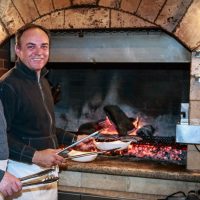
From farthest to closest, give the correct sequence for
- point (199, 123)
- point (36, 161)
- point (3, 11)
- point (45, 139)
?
point (3, 11) < point (199, 123) < point (45, 139) < point (36, 161)

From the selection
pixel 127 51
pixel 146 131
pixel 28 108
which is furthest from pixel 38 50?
pixel 146 131

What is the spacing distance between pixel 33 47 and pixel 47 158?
69 cm

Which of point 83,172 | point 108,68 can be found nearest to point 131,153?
point 83,172

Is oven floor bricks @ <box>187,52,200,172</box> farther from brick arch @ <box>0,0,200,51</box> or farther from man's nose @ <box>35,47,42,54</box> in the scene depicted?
man's nose @ <box>35,47,42,54</box>

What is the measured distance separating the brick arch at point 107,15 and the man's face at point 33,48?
0.92 metres

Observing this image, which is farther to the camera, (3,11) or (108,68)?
(108,68)

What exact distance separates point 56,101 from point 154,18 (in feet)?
4.50

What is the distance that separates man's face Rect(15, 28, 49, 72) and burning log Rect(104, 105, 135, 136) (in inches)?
49.8

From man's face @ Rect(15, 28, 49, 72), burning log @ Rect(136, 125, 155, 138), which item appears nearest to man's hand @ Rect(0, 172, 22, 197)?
man's face @ Rect(15, 28, 49, 72)

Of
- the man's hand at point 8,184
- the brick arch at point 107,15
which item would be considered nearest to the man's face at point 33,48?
the man's hand at point 8,184

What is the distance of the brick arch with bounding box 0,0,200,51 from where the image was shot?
9.33 ft

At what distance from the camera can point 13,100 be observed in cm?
211

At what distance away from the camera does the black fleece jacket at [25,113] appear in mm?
2096

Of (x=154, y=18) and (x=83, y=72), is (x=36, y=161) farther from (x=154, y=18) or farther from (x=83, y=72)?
(x=83, y=72)
